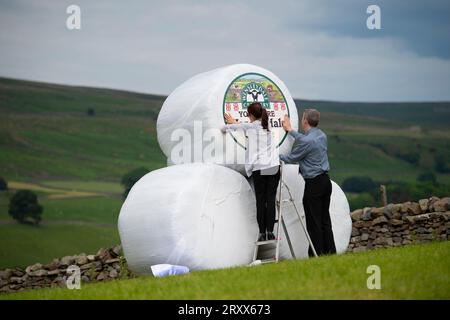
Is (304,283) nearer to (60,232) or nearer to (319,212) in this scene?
(319,212)

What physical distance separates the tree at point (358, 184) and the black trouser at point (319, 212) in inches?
2384

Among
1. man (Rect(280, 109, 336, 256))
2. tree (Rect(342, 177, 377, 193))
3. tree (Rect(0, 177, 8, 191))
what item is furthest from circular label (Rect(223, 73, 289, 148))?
tree (Rect(342, 177, 377, 193))

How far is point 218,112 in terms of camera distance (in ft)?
46.3

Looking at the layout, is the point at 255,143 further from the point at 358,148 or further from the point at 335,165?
the point at 358,148

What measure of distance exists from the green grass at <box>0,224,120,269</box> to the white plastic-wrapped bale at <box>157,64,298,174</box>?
34.4 meters

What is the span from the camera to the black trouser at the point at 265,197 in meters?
13.9

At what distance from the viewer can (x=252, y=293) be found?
1052cm

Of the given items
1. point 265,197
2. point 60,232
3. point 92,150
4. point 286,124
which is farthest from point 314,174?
point 92,150

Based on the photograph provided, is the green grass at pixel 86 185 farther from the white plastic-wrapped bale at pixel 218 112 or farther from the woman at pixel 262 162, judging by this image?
the woman at pixel 262 162

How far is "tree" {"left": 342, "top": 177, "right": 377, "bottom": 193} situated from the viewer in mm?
74875

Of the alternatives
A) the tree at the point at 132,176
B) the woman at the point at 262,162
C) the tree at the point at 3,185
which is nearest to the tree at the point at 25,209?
the tree at the point at 3,185

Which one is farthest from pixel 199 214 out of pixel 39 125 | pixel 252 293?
pixel 39 125

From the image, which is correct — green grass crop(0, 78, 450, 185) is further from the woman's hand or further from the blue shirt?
the blue shirt
